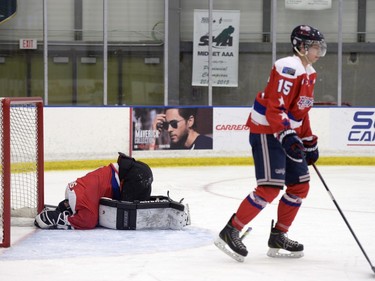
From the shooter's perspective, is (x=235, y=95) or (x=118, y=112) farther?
(x=235, y=95)

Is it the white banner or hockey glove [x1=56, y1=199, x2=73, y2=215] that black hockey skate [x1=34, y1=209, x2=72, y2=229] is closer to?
hockey glove [x1=56, y1=199, x2=73, y2=215]

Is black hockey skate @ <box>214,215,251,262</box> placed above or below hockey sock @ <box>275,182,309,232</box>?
below

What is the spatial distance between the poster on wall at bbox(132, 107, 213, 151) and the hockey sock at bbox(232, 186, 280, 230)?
5353 mm

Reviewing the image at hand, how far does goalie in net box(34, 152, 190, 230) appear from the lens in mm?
5172

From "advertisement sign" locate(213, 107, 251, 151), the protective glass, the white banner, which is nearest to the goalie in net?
the protective glass

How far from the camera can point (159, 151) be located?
9.70m

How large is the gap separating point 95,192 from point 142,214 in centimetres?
31

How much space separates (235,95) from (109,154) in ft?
9.95

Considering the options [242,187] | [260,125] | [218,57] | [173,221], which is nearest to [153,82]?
[218,57]

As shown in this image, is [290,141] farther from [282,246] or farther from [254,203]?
[282,246]

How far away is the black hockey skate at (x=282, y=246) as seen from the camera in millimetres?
4449

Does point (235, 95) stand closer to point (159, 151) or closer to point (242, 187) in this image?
point (159, 151)

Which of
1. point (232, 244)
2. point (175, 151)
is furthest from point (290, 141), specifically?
point (175, 151)

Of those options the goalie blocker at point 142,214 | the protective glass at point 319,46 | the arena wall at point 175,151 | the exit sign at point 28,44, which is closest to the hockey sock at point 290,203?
the protective glass at point 319,46
